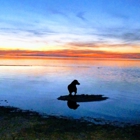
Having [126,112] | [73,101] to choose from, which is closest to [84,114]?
[126,112]

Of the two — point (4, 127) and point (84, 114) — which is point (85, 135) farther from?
point (84, 114)

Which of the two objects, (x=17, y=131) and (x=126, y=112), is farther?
(x=126, y=112)

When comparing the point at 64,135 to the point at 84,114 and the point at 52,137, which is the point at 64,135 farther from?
the point at 84,114

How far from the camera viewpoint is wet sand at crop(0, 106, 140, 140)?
570 inches

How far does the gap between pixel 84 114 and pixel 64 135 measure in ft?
26.3

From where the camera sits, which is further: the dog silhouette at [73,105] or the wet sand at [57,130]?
the dog silhouette at [73,105]

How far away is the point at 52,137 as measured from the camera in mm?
14375

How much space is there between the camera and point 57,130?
51.8ft

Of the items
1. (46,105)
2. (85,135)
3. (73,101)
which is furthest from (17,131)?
(73,101)

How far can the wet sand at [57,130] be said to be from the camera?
47.5ft

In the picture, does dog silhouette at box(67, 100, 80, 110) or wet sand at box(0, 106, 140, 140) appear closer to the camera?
wet sand at box(0, 106, 140, 140)

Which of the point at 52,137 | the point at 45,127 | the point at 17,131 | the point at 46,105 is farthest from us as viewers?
the point at 46,105

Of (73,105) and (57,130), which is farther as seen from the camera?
(73,105)

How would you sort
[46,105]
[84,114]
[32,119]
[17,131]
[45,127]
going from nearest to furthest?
[17,131] < [45,127] < [32,119] < [84,114] < [46,105]
